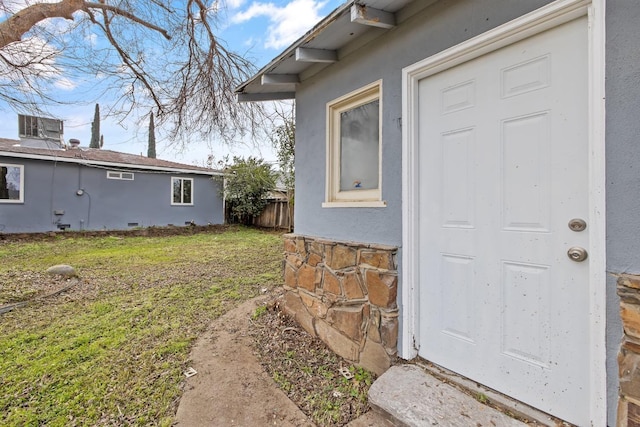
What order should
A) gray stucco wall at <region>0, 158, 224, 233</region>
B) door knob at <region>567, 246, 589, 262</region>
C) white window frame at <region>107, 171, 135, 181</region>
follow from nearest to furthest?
door knob at <region>567, 246, 589, 262</region> < gray stucco wall at <region>0, 158, 224, 233</region> < white window frame at <region>107, 171, 135, 181</region>

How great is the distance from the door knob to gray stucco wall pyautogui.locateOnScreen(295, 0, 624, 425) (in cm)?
11

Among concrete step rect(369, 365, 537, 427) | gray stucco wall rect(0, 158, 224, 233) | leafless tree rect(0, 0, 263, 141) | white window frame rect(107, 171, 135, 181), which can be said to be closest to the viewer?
concrete step rect(369, 365, 537, 427)

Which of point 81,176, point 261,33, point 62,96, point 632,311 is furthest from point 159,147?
point 81,176

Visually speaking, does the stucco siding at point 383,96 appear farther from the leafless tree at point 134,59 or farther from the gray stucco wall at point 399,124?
the leafless tree at point 134,59

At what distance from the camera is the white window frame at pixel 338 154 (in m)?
2.57

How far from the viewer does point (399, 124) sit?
2.29 metres

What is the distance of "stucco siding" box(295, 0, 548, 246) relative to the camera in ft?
6.39

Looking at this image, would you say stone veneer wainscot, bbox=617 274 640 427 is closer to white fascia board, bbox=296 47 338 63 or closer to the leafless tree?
white fascia board, bbox=296 47 338 63

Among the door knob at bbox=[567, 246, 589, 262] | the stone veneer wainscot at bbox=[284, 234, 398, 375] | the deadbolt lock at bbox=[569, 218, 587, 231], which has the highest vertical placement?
the deadbolt lock at bbox=[569, 218, 587, 231]

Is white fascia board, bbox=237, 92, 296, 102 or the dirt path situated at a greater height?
white fascia board, bbox=237, 92, 296, 102

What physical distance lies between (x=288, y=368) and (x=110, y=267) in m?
5.34

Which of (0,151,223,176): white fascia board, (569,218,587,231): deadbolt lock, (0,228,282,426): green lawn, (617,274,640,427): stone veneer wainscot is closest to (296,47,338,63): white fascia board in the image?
(569,218,587,231): deadbolt lock

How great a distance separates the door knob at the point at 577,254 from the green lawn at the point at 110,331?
2.48 metres

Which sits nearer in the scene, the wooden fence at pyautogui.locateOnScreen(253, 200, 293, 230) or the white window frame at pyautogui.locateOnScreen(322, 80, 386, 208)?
the white window frame at pyautogui.locateOnScreen(322, 80, 386, 208)
